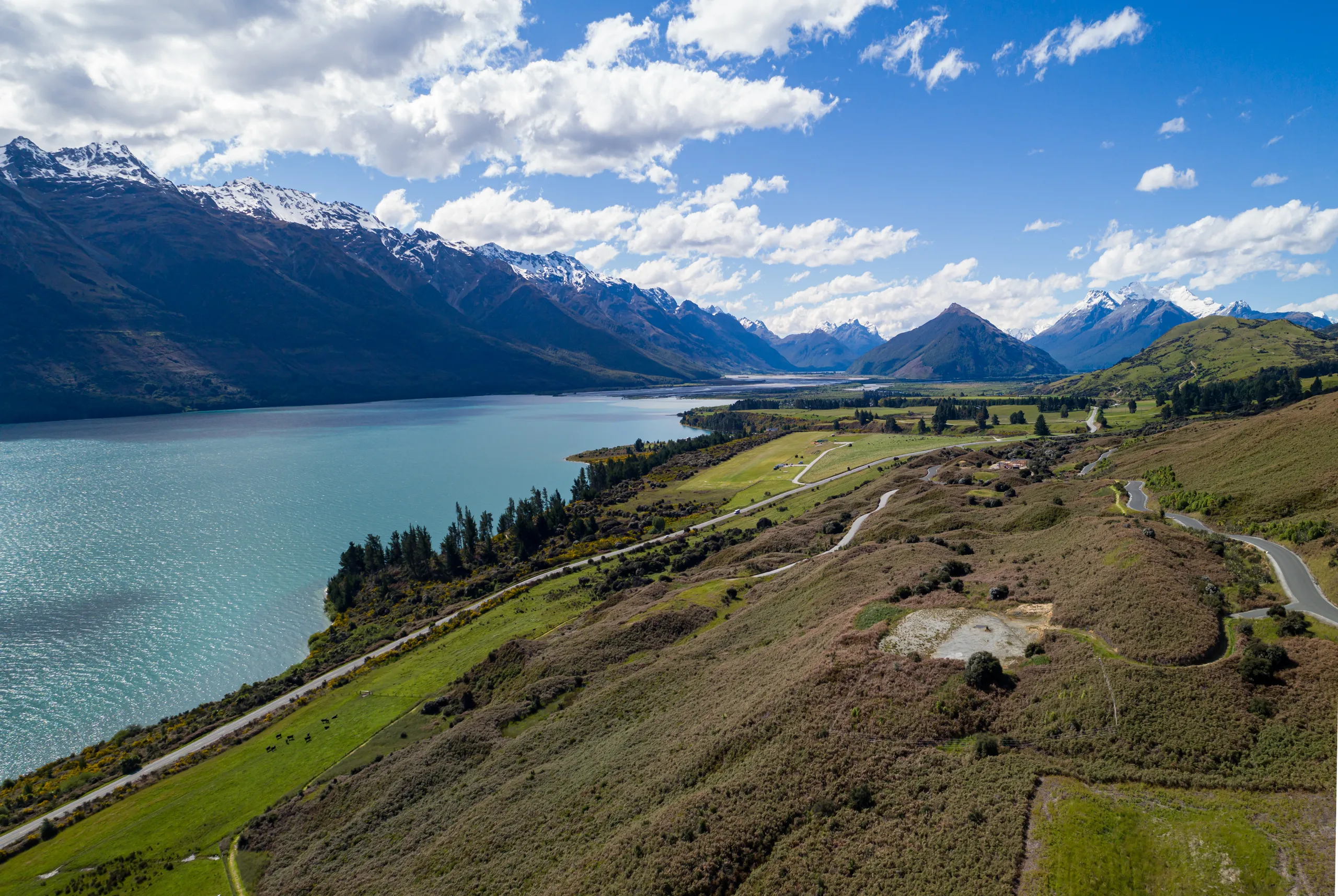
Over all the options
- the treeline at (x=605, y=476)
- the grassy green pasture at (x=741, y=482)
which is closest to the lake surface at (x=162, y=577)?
the treeline at (x=605, y=476)

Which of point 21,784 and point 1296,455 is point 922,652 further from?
point 21,784

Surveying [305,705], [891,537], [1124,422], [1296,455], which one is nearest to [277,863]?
[305,705]

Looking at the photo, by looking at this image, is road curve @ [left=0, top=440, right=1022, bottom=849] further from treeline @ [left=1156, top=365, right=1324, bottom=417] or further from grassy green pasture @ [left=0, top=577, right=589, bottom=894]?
treeline @ [left=1156, top=365, right=1324, bottom=417]

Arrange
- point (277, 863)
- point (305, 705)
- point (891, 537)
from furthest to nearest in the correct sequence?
point (891, 537) < point (305, 705) < point (277, 863)

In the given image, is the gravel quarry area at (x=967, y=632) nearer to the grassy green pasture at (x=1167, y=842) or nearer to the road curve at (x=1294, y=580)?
the road curve at (x=1294, y=580)

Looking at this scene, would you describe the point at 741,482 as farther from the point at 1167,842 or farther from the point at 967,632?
the point at 1167,842

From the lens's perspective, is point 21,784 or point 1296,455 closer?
point 21,784

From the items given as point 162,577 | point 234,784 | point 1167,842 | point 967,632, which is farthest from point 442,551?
point 1167,842
